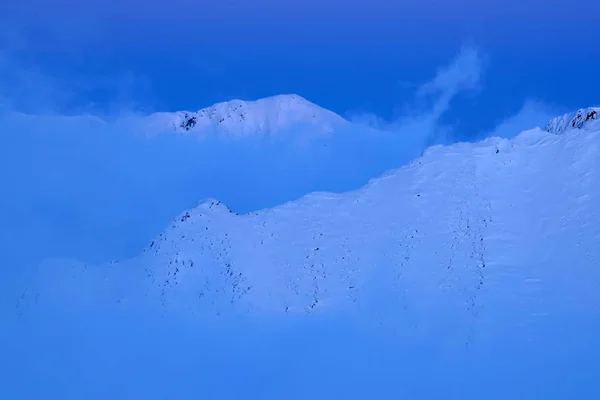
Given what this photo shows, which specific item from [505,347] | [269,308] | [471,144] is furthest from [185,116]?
[505,347]

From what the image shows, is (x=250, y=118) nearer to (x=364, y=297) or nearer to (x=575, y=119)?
(x=575, y=119)

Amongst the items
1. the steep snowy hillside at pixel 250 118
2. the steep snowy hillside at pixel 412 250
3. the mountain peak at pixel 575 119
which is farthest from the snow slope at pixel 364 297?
the steep snowy hillside at pixel 250 118

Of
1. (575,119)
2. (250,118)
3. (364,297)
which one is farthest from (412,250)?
(250,118)

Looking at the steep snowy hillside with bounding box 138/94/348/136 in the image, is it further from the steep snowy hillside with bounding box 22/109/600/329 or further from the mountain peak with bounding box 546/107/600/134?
the steep snowy hillside with bounding box 22/109/600/329

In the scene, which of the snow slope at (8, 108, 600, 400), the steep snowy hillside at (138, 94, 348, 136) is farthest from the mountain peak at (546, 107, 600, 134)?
the steep snowy hillside at (138, 94, 348, 136)

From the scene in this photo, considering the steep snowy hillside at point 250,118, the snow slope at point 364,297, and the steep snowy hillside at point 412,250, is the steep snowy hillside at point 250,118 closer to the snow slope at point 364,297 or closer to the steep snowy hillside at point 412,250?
the snow slope at point 364,297

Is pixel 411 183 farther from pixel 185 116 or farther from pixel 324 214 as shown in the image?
pixel 185 116

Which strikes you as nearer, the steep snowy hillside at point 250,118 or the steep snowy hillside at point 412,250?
the steep snowy hillside at point 412,250
